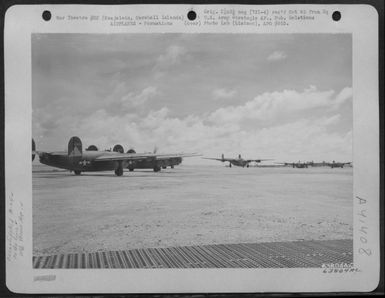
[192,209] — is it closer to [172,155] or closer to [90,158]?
[172,155]

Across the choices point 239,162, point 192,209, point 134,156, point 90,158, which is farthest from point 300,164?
point 90,158

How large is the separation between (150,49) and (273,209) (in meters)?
0.56

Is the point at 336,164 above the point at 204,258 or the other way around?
above

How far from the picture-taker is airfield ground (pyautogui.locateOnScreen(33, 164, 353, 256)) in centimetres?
86

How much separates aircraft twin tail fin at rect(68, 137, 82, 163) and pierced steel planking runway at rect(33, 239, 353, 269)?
27 centimetres

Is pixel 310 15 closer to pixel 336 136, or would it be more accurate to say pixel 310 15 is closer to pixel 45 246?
pixel 336 136

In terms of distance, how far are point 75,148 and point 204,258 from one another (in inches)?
18.3

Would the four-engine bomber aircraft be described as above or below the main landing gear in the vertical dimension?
above

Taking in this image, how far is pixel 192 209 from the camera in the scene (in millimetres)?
870


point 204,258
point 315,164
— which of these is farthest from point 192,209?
point 315,164

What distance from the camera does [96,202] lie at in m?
0.87

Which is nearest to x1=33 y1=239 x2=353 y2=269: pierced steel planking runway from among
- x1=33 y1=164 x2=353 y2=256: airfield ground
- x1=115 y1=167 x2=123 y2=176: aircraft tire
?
x1=33 y1=164 x2=353 y2=256: airfield ground

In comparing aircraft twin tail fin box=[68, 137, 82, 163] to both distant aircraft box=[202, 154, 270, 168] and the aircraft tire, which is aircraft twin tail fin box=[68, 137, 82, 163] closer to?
the aircraft tire

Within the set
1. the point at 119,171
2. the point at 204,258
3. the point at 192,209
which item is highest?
the point at 119,171
